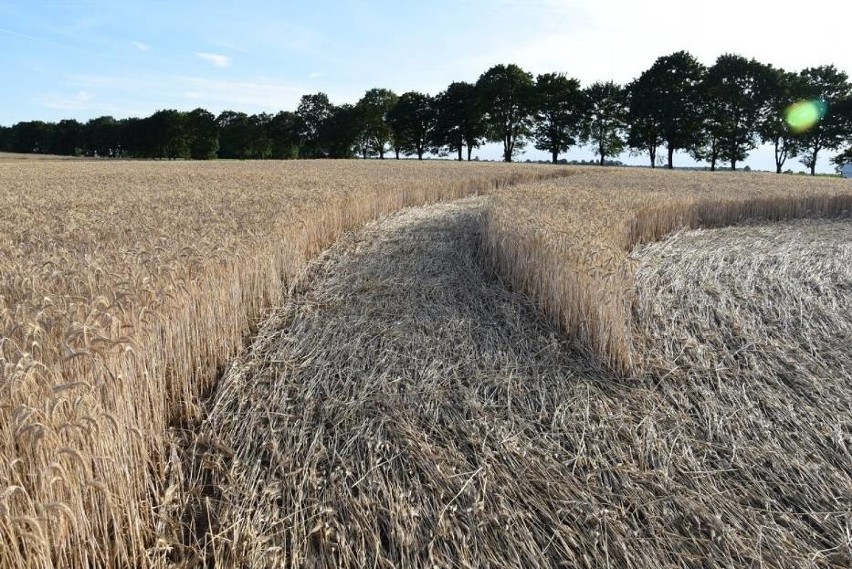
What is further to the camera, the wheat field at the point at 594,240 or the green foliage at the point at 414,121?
the green foliage at the point at 414,121

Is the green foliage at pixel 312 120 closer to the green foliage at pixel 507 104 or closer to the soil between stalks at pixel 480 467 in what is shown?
the green foliage at pixel 507 104

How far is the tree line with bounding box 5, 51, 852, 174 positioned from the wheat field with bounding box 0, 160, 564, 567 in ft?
165

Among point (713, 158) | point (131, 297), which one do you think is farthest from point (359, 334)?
point (713, 158)

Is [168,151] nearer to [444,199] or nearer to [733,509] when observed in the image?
Answer: [444,199]

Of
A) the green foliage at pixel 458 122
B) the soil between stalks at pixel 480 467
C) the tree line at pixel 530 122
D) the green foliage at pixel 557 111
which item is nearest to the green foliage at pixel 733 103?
the tree line at pixel 530 122

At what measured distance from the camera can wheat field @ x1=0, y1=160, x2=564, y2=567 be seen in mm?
1836

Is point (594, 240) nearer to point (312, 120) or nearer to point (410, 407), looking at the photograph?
point (410, 407)

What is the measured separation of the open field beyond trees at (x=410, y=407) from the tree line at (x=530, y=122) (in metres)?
47.4

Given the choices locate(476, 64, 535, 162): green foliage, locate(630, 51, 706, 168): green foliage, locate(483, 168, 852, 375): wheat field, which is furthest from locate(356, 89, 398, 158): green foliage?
locate(483, 168, 852, 375): wheat field

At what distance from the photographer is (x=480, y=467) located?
2.84 meters

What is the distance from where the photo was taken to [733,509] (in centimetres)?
266

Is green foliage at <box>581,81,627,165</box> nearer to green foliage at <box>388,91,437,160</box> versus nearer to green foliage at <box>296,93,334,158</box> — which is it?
green foliage at <box>388,91,437,160</box>

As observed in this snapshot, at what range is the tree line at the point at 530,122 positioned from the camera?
43688 mm

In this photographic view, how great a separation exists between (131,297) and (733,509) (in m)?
3.60
